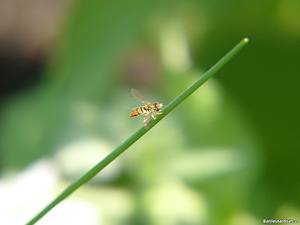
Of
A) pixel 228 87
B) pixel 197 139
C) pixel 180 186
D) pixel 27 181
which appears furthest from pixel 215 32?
pixel 27 181

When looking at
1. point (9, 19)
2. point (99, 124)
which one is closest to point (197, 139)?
point (99, 124)

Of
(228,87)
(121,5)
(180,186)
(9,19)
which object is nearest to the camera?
(180,186)

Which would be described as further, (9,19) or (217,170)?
(9,19)

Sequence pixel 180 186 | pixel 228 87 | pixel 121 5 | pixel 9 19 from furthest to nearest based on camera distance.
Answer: pixel 9 19 → pixel 121 5 → pixel 228 87 → pixel 180 186

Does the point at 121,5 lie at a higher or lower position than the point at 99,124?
higher

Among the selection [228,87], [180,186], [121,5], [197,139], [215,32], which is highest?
[121,5]

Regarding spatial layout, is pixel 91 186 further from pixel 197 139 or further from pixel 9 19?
pixel 9 19

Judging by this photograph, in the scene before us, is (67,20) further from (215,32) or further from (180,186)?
(180,186)
